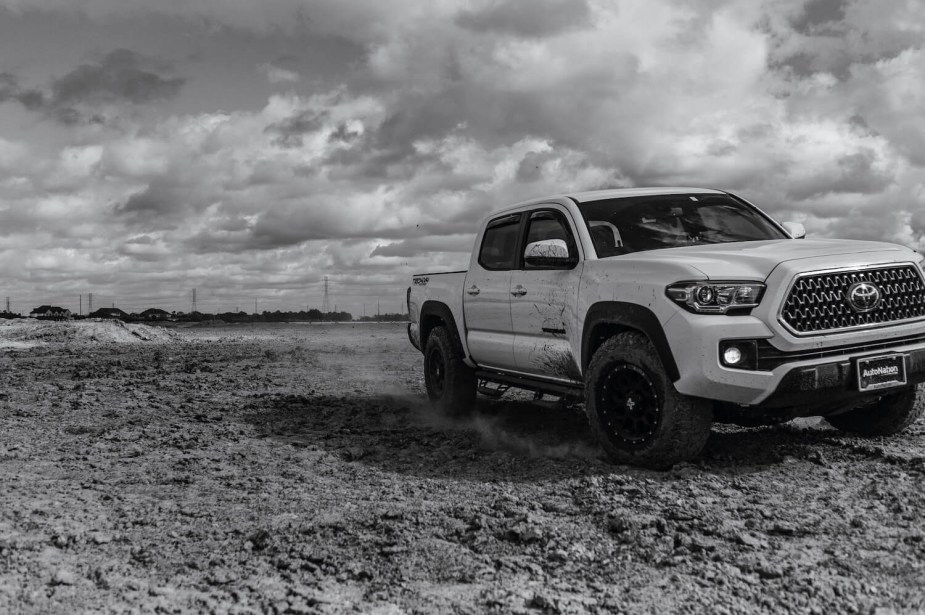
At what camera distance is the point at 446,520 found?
478 centimetres

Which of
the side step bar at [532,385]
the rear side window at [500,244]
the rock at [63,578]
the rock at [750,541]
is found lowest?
the rock at [63,578]

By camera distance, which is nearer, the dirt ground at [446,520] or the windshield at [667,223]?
the dirt ground at [446,520]

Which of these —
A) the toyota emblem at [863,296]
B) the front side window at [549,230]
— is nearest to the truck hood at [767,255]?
the toyota emblem at [863,296]

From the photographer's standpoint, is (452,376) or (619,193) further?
(452,376)

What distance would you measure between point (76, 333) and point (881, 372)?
29.5 meters

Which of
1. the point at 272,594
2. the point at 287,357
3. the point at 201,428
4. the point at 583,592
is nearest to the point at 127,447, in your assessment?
the point at 201,428

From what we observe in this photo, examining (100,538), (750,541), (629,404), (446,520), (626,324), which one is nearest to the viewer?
(750,541)

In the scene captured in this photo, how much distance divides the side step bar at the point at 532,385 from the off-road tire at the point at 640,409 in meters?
0.54

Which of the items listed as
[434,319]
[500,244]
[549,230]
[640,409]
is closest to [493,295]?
[500,244]

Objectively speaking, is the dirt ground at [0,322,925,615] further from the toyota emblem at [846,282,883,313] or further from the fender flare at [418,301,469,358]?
the toyota emblem at [846,282,883,313]

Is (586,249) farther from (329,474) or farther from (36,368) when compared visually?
(36,368)

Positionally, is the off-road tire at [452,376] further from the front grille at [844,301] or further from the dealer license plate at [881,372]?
the dealer license plate at [881,372]

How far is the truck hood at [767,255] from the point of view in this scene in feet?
17.3

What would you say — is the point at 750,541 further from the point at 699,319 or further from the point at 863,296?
the point at 863,296
